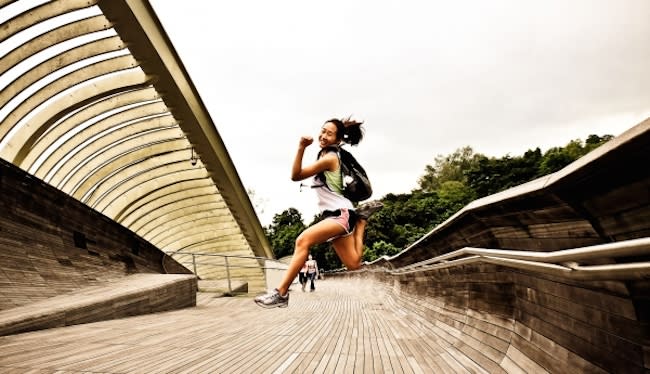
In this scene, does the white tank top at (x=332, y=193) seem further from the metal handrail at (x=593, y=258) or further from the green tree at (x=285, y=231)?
the green tree at (x=285, y=231)

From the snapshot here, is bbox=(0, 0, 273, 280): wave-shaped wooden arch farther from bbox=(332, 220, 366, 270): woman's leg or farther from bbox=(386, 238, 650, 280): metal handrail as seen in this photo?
bbox=(386, 238, 650, 280): metal handrail

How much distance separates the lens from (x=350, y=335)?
5.27 metres

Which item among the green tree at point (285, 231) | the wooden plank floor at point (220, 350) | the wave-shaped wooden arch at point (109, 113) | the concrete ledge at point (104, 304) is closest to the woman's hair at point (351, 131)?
the wooden plank floor at point (220, 350)

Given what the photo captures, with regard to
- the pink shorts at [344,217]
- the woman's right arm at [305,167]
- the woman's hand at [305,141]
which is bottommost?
the pink shorts at [344,217]

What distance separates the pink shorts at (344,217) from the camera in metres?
3.99

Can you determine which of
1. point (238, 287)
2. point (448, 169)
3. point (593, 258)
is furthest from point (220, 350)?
point (448, 169)

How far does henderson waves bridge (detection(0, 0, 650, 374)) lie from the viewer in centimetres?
199

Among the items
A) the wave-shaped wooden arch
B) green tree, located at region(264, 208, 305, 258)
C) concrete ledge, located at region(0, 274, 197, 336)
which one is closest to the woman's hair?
concrete ledge, located at region(0, 274, 197, 336)

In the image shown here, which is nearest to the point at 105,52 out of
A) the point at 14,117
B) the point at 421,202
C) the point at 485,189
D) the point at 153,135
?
the point at 14,117

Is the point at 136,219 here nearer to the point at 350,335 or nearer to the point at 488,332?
the point at 350,335

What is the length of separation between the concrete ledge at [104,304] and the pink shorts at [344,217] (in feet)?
11.6

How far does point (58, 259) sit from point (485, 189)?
64.4 m

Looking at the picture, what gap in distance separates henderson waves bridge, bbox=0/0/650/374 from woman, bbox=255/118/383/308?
2.72ft

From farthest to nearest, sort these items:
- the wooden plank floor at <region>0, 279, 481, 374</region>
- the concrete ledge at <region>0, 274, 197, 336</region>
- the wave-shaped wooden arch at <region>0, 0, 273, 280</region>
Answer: the wave-shaped wooden arch at <region>0, 0, 273, 280</region> < the concrete ledge at <region>0, 274, 197, 336</region> < the wooden plank floor at <region>0, 279, 481, 374</region>
